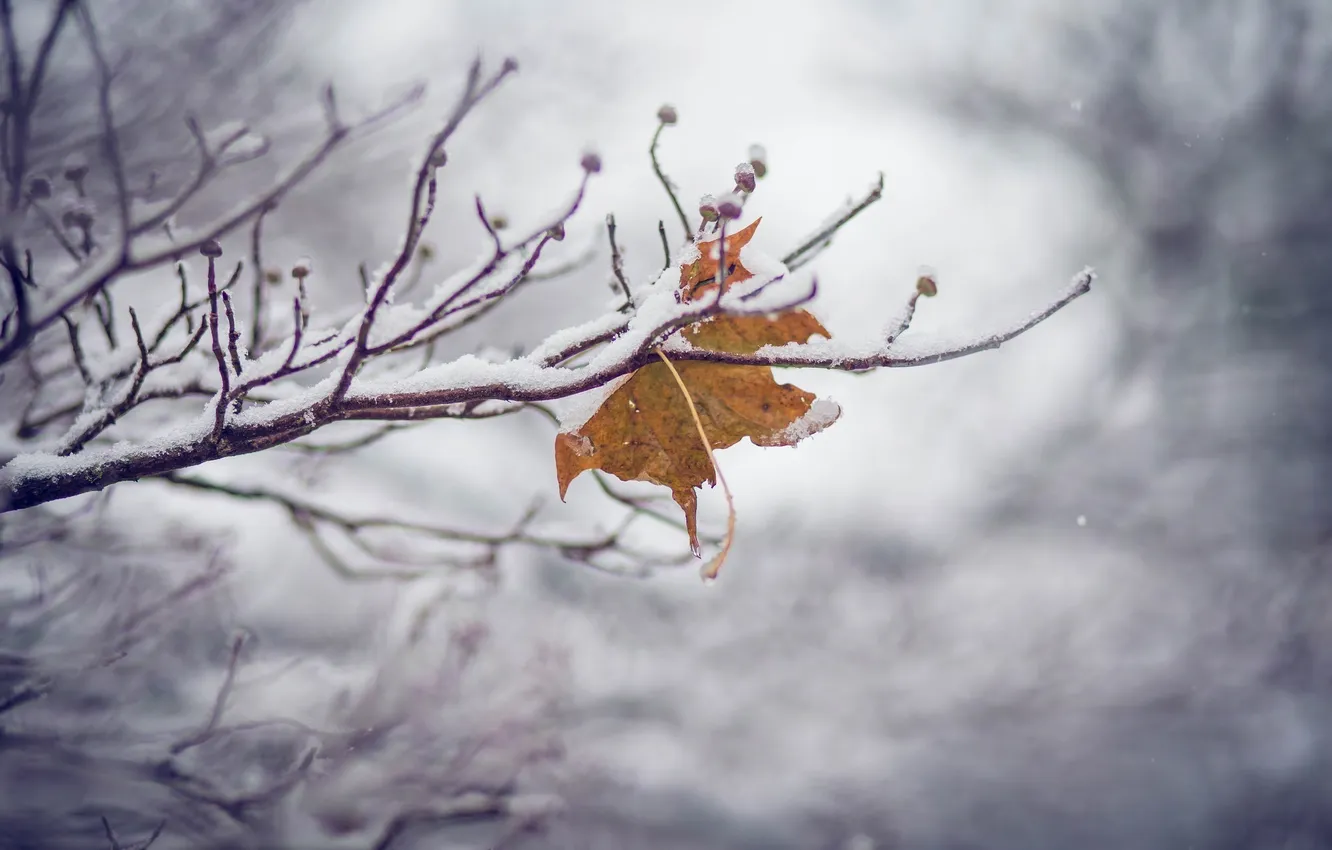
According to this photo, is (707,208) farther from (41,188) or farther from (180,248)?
(41,188)

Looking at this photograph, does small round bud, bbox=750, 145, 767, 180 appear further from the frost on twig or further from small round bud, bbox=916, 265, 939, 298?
small round bud, bbox=916, 265, 939, 298

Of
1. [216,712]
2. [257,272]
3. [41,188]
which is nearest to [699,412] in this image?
[257,272]

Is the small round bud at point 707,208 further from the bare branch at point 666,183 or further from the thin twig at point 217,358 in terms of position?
the thin twig at point 217,358

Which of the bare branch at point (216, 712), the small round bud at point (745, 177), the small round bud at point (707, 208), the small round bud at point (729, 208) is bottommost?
the bare branch at point (216, 712)

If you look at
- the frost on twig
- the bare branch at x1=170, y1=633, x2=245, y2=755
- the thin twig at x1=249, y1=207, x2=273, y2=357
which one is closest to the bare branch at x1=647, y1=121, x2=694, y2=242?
the frost on twig

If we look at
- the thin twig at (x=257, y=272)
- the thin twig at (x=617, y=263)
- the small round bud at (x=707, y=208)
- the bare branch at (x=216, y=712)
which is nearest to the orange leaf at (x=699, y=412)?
the small round bud at (x=707, y=208)
